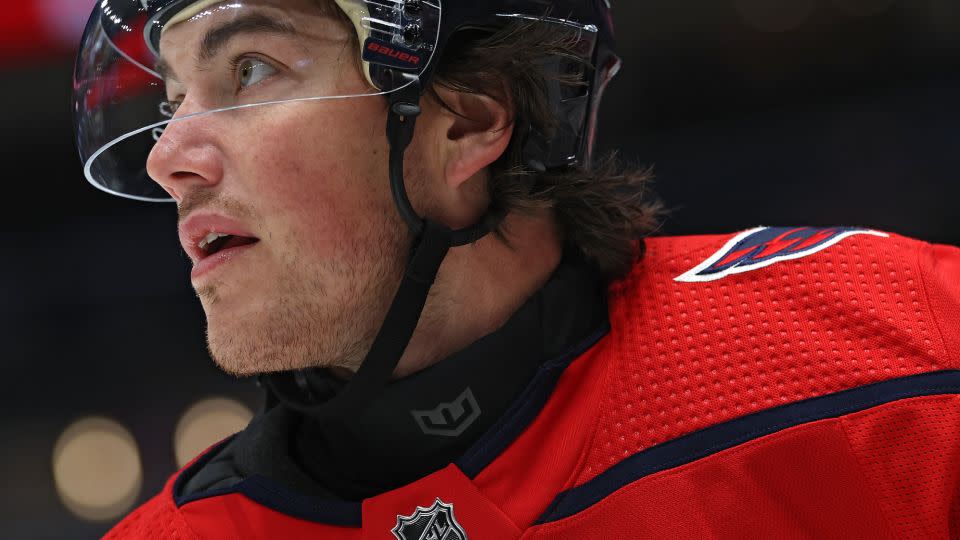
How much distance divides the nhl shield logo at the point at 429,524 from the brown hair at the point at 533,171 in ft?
1.54

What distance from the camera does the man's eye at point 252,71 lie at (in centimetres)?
139

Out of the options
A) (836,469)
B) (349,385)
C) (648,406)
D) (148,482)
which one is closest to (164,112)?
(349,385)

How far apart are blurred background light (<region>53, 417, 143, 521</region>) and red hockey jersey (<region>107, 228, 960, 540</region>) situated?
6.56 ft

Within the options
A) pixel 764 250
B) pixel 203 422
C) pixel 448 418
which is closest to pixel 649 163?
pixel 764 250

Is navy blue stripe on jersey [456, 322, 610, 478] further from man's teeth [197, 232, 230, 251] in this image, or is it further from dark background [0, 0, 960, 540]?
dark background [0, 0, 960, 540]

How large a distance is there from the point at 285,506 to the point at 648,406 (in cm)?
58

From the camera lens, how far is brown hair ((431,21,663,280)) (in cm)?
153

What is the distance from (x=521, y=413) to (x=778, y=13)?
2397 millimetres

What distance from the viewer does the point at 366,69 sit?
140 cm

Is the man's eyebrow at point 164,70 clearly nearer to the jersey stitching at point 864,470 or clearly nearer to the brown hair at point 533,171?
the brown hair at point 533,171

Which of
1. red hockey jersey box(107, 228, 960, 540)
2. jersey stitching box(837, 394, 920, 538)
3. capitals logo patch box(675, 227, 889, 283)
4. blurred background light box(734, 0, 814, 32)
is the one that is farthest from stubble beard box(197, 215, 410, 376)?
blurred background light box(734, 0, 814, 32)

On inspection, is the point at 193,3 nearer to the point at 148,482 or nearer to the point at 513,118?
the point at 513,118

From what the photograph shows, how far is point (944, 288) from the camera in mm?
1344

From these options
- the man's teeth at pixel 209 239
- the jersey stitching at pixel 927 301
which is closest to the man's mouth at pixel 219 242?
the man's teeth at pixel 209 239
